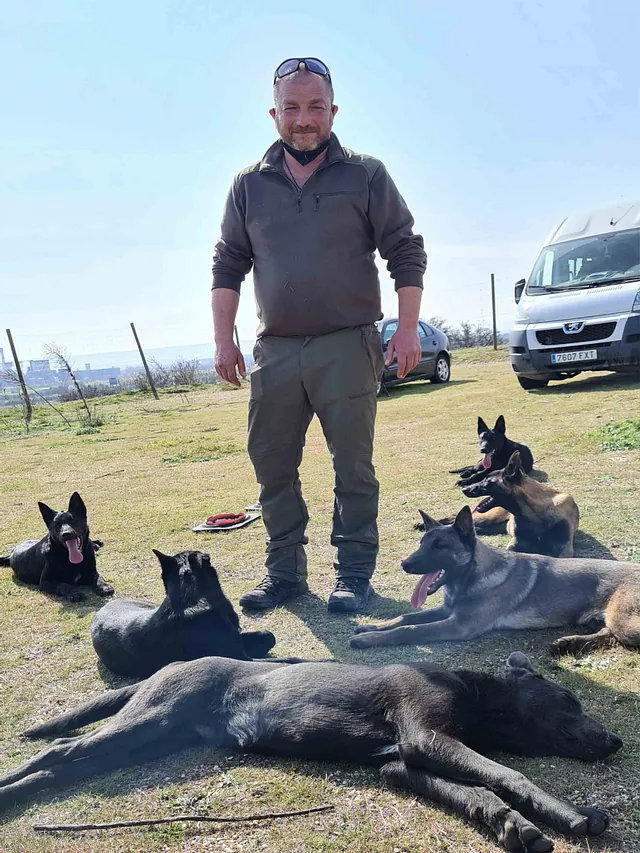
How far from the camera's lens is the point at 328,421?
3885 millimetres

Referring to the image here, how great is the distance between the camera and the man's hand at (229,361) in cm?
407

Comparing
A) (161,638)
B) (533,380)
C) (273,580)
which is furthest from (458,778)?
(533,380)

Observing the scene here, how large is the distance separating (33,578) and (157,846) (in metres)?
3.22

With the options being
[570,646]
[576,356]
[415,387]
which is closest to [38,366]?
[415,387]

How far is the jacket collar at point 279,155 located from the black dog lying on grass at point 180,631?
2.12 m

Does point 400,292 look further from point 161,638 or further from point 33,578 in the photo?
point 33,578

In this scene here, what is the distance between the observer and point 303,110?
365 centimetres

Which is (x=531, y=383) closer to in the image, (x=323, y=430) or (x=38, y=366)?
(x=323, y=430)

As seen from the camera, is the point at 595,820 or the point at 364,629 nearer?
the point at 595,820

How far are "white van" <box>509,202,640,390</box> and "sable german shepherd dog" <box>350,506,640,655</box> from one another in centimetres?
719

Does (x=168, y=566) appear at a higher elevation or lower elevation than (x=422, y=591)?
higher

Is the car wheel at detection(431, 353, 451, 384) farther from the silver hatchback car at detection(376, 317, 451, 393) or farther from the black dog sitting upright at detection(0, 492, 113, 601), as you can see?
the black dog sitting upright at detection(0, 492, 113, 601)

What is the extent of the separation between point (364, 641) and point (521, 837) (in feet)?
4.85

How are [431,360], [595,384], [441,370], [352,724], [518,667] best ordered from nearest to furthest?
[352,724], [518,667], [595,384], [431,360], [441,370]
